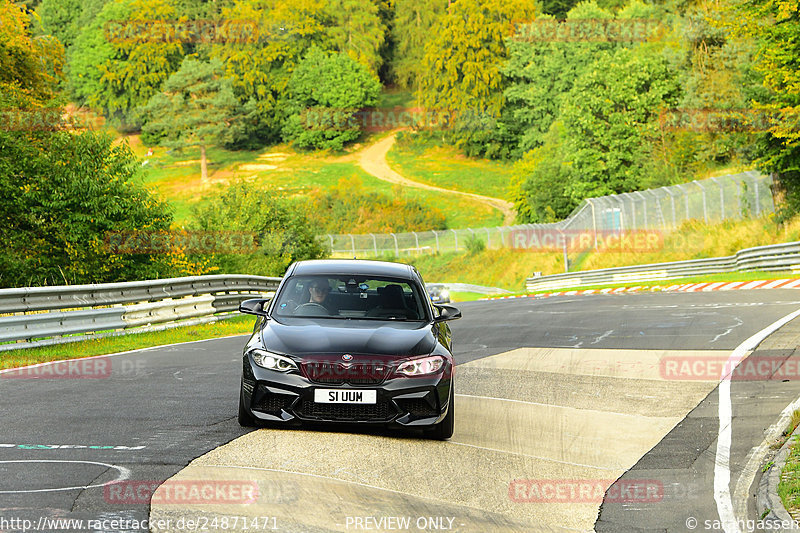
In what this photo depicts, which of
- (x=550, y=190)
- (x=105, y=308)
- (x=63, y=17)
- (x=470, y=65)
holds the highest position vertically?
(x=63, y=17)

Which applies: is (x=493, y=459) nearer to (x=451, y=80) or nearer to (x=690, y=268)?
(x=690, y=268)

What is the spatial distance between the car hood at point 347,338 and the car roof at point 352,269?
95cm

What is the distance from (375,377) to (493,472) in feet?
4.23

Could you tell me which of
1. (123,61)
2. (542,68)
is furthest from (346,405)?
(123,61)

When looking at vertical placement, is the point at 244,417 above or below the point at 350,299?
below

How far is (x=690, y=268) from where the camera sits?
136 feet

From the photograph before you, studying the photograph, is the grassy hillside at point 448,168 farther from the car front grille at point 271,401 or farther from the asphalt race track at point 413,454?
the car front grille at point 271,401

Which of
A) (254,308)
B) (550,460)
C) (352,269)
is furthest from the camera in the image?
(352,269)

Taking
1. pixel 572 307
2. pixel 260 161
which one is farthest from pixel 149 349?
pixel 260 161

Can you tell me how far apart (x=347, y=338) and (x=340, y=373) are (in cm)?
44

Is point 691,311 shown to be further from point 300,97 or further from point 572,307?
point 300,97

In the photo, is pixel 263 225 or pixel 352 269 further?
pixel 263 225

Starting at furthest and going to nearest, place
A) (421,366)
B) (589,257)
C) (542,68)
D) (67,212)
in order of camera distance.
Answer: (542,68) < (589,257) < (67,212) < (421,366)

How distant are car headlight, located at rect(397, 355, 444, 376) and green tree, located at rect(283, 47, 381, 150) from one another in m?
116
